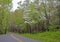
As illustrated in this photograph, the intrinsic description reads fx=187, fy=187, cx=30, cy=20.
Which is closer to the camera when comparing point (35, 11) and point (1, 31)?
point (35, 11)

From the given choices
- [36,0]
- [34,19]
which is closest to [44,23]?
[34,19]

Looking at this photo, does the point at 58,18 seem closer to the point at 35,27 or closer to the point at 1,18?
the point at 35,27

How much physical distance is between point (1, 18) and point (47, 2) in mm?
17970

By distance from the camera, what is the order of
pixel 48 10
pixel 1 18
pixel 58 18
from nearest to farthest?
pixel 58 18 → pixel 48 10 → pixel 1 18

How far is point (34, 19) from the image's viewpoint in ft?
167

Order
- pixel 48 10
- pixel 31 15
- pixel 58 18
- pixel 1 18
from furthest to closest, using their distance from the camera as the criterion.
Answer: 1. pixel 1 18
2. pixel 31 15
3. pixel 48 10
4. pixel 58 18

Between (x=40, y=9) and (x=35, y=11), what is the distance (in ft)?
6.49

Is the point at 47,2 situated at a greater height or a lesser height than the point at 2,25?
greater

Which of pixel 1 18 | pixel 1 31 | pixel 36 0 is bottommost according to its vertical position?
pixel 1 31

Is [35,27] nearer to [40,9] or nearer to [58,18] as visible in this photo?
[40,9]

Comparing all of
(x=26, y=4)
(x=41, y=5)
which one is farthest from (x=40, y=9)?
(x=26, y=4)

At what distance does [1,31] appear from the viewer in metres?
63.0

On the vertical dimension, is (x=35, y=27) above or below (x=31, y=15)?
below

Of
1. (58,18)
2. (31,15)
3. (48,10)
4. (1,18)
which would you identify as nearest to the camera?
(58,18)
